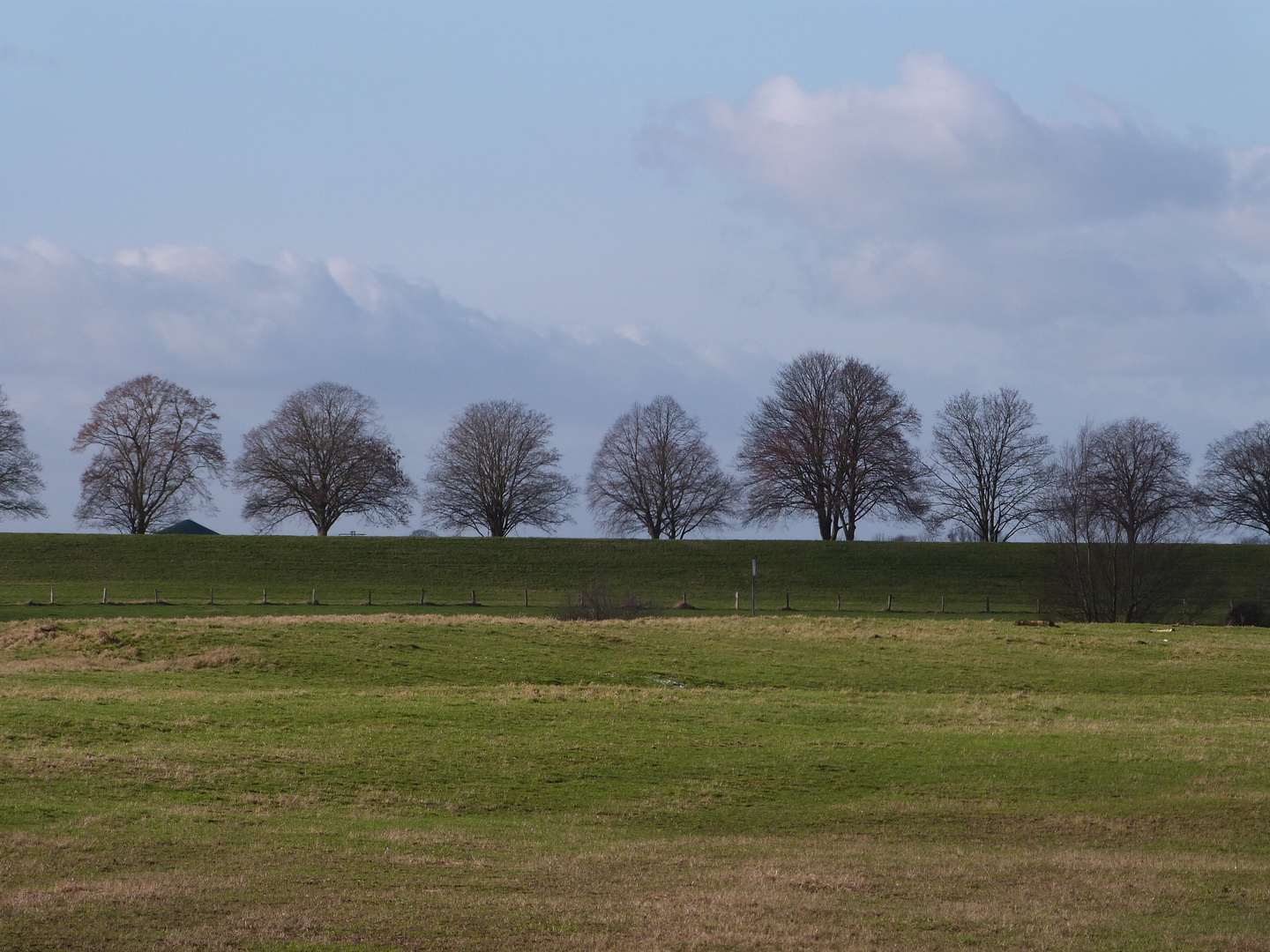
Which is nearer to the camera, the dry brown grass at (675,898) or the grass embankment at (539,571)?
the dry brown grass at (675,898)

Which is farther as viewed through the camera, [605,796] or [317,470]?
[317,470]

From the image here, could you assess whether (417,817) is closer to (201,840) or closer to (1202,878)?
(201,840)

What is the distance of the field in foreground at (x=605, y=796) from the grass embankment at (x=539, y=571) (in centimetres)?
3036

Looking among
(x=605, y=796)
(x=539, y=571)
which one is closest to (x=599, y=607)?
(x=539, y=571)

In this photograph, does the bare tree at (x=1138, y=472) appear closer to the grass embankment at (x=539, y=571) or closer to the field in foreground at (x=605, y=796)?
the grass embankment at (x=539, y=571)

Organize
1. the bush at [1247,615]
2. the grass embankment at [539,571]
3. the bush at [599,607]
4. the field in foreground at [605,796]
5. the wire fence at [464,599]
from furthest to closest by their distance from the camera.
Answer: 1. the grass embankment at [539,571]
2. the wire fence at [464,599]
3. the bush at [1247,615]
4. the bush at [599,607]
5. the field in foreground at [605,796]

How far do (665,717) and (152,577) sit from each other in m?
52.3

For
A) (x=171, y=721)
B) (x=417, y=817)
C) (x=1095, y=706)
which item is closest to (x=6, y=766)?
(x=171, y=721)

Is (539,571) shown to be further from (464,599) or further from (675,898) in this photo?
(675,898)

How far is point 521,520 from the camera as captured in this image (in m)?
84.9

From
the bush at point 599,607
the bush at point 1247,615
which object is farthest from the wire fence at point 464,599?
the bush at point 1247,615

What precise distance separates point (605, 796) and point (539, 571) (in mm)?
54693

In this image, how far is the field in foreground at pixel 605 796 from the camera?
870 centimetres

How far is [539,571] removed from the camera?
2758 inches
